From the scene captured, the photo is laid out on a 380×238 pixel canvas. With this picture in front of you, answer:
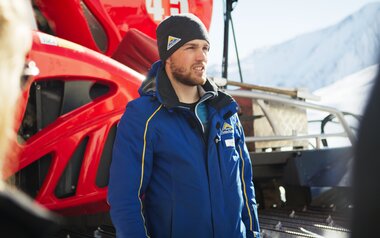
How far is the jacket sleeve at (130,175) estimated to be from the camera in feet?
6.61

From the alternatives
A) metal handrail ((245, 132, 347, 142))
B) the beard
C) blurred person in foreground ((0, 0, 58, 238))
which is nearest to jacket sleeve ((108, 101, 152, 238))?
the beard

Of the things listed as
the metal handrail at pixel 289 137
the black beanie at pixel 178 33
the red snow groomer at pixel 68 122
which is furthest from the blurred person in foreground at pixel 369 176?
the metal handrail at pixel 289 137

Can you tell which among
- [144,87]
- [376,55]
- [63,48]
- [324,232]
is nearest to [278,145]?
[324,232]

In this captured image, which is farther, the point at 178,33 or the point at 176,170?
the point at 178,33

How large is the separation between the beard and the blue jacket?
0.44 feet

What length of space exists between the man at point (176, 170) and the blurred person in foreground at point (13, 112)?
128 centimetres

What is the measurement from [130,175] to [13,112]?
4.30 ft

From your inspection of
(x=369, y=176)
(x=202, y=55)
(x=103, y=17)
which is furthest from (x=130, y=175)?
(x=103, y=17)

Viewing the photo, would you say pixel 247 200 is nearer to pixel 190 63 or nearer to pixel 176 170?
pixel 176 170

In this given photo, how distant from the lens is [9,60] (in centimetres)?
75

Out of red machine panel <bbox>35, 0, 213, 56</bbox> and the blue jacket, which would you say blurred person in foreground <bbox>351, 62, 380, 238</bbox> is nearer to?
the blue jacket

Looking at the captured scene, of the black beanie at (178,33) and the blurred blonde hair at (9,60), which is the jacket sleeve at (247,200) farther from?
the blurred blonde hair at (9,60)

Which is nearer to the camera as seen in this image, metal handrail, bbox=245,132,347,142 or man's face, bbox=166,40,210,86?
man's face, bbox=166,40,210,86

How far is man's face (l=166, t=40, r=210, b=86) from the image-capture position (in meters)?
2.28
